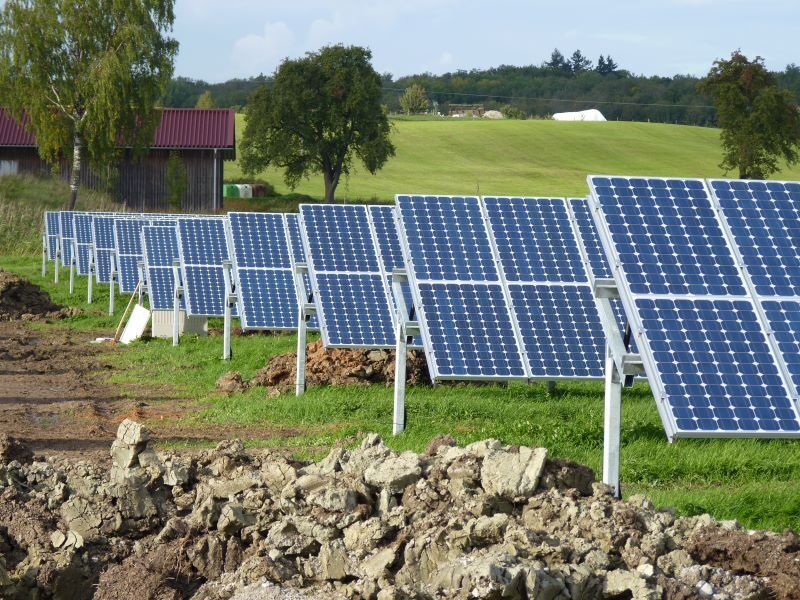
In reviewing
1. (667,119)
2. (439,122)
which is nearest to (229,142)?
(439,122)

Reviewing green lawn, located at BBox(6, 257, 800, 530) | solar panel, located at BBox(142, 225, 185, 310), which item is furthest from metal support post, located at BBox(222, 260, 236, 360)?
solar panel, located at BBox(142, 225, 185, 310)

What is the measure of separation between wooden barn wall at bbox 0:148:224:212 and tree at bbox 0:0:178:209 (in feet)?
25.7

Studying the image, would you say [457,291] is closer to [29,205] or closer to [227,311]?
[227,311]

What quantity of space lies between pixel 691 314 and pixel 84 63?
55.6 meters

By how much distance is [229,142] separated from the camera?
230ft

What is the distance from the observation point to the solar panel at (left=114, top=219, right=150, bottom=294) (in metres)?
33.1

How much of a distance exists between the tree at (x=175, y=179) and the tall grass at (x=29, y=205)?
3.19m

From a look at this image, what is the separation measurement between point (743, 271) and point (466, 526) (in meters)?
3.50

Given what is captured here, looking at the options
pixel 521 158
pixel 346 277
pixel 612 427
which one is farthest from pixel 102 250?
pixel 521 158

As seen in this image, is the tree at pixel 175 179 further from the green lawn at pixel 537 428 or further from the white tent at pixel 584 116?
the white tent at pixel 584 116

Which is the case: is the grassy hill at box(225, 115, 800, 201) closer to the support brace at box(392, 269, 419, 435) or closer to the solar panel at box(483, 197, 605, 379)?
the solar panel at box(483, 197, 605, 379)

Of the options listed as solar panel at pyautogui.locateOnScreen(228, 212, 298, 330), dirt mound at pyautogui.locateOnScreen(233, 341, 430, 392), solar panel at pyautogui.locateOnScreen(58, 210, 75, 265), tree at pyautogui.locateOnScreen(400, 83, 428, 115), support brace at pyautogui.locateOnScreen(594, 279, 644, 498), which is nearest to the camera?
support brace at pyautogui.locateOnScreen(594, 279, 644, 498)

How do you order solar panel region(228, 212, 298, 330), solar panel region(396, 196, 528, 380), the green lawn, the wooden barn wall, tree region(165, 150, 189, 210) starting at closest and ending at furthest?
the green lawn < solar panel region(396, 196, 528, 380) < solar panel region(228, 212, 298, 330) < tree region(165, 150, 189, 210) < the wooden barn wall

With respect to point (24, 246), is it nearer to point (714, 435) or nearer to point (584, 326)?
point (584, 326)
